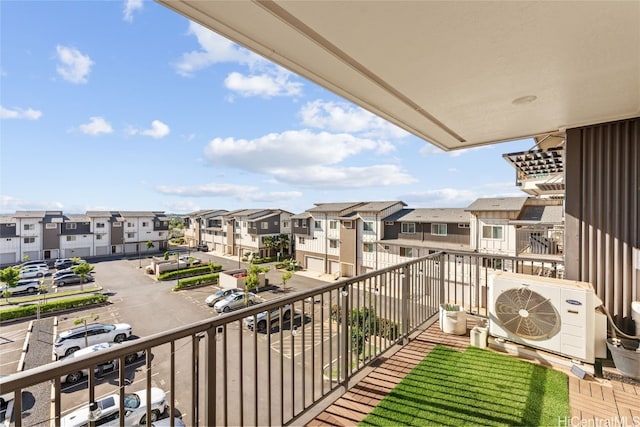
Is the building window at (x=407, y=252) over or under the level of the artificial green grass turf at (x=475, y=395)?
under

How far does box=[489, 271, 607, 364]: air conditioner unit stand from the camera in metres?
2.11

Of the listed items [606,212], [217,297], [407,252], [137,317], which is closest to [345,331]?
[606,212]

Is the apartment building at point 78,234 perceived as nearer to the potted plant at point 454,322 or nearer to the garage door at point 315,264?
the garage door at point 315,264

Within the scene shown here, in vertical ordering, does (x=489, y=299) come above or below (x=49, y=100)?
below

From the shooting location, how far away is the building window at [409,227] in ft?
47.7

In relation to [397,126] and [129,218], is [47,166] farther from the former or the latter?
[129,218]

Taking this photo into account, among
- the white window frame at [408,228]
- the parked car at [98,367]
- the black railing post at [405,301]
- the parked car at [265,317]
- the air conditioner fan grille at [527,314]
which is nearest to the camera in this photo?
the parked car at [98,367]

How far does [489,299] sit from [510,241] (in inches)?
417

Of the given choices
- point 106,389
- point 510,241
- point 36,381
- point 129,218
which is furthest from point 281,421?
point 129,218

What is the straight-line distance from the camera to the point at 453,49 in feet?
4.92

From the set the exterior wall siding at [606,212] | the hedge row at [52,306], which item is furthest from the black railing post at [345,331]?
the hedge row at [52,306]

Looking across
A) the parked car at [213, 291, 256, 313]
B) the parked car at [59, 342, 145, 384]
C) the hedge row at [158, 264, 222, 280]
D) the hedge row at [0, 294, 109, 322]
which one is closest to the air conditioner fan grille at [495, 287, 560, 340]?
the parked car at [59, 342, 145, 384]

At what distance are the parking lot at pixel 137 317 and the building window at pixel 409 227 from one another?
19.4 feet

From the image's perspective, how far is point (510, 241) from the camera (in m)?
11.1
